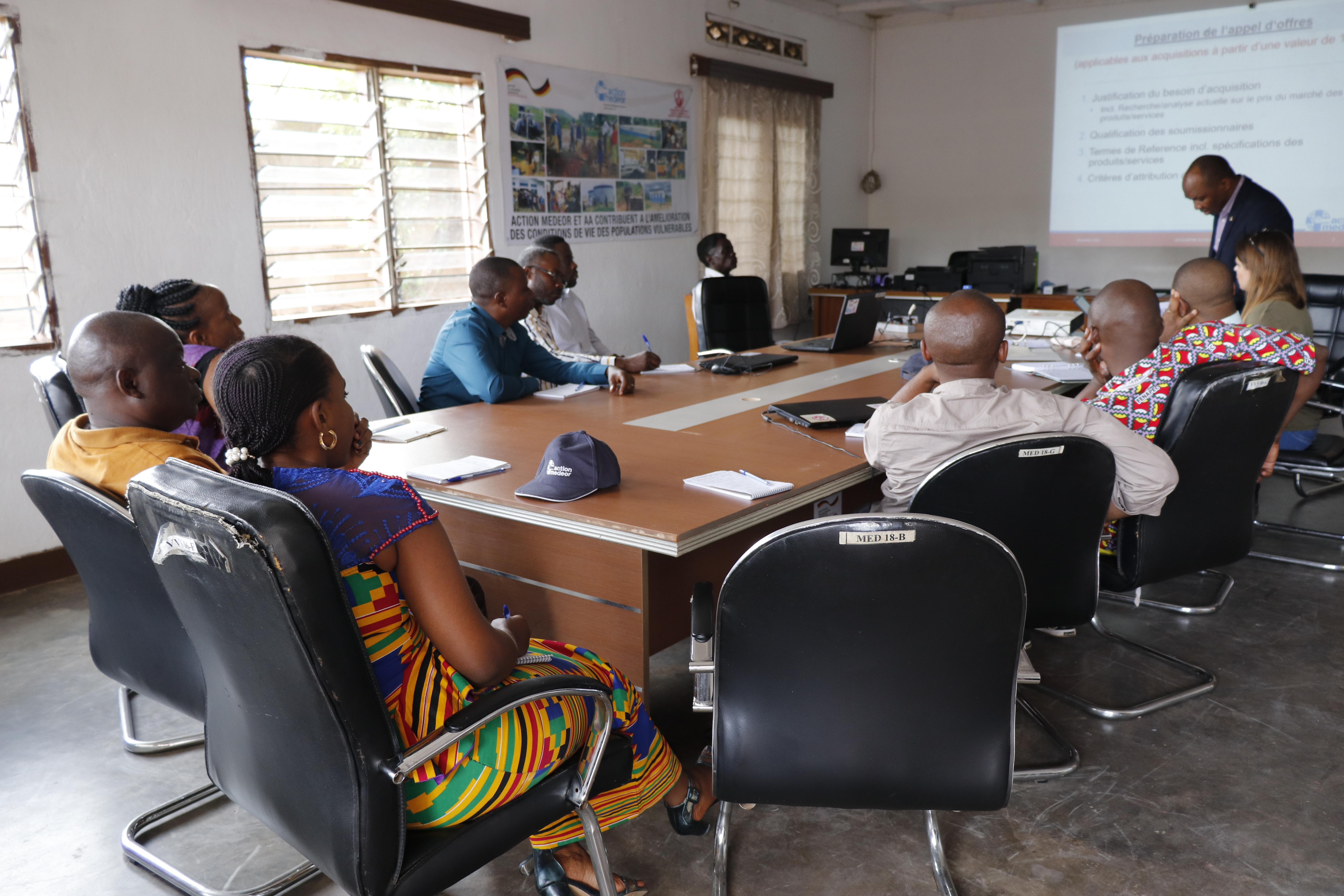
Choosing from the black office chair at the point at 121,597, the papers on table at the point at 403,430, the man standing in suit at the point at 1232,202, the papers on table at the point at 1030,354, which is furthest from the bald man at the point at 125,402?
the man standing in suit at the point at 1232,202

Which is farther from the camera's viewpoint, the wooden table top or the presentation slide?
the presentation slide

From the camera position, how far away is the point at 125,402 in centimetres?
184

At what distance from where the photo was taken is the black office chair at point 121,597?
1.62 meters

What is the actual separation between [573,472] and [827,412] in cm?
97

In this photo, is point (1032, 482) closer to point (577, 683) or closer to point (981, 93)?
point (577, 683)

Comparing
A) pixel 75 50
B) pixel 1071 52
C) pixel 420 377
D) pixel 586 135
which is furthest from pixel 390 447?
pixel 1071 52

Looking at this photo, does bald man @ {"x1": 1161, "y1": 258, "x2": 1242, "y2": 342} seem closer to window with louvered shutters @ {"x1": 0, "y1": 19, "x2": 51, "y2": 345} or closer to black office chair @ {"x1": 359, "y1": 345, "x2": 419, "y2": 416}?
black office chair @ {"x1": 359, "y1": 345, "x2": 419, "y2": 416}

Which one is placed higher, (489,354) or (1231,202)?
(1231,202)

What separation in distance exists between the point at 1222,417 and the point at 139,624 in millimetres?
2321

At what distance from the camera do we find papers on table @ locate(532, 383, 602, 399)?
3.27 metres

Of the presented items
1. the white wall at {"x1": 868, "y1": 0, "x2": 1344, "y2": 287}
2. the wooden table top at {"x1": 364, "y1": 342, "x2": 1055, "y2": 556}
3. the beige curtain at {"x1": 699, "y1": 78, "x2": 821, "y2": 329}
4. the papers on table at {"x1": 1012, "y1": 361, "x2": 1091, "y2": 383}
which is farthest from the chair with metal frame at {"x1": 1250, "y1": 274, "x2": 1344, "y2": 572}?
the beige curtain at {"x1": 699, "y1": 78, "x2": 821, "y2": 329}

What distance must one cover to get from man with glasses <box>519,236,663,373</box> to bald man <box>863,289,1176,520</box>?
4.82 ft

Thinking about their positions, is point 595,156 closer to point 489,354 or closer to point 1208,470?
point 489,354

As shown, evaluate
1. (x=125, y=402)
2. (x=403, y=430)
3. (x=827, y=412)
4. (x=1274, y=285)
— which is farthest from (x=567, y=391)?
(x=1274, y=285)
